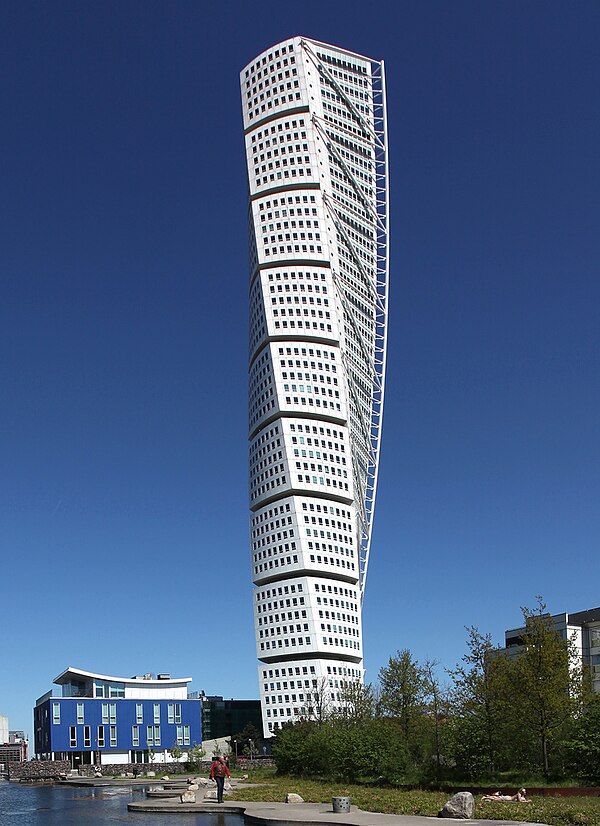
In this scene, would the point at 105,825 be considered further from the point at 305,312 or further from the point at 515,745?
the point at 305,312

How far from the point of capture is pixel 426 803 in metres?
26.4

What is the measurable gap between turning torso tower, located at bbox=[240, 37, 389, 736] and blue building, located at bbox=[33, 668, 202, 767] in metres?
12.8

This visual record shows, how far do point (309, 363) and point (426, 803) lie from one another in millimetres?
101036

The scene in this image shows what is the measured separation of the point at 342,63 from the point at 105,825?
13955cm

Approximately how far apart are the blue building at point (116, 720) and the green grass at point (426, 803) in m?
85.2

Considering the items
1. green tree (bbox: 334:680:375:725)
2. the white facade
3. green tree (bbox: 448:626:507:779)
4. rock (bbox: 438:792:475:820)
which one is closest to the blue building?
the white facade

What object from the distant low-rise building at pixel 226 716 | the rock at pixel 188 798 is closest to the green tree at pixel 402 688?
the rock at pixel 188 798

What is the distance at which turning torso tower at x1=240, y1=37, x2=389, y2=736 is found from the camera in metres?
121

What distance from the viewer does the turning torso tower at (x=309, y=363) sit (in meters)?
121

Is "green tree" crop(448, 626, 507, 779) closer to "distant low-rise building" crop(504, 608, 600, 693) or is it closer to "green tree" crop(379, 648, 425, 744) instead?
"green tree" crop(379, 648, 425, 744)

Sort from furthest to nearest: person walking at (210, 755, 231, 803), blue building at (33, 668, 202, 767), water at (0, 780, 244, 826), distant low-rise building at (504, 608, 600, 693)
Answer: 1. blue building at (33, 668, 202, 767)
2. distant low-rise building at (504, 608, 600, 693)
3. person walking at (210, 755, 231, 803)
4. water at (0, 780, 244, 826)

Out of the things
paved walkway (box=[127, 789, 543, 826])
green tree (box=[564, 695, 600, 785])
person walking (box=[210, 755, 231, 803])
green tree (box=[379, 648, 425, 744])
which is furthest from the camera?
green tree (box=[379, 648, 425, 744])

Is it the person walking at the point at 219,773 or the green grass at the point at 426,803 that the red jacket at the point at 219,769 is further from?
the green grass at the point at 426,803

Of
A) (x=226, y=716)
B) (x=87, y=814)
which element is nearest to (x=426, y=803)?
(x=87, y=814)
